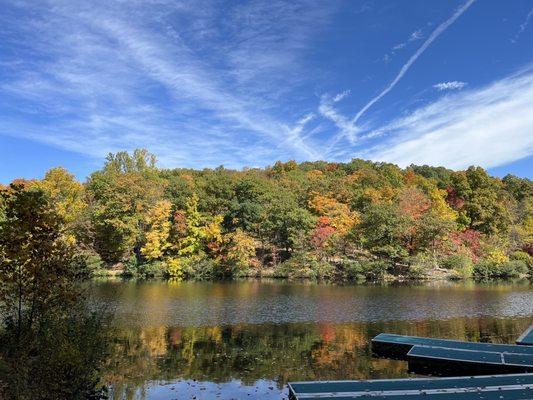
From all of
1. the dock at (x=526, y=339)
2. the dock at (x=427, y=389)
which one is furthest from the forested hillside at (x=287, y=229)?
the dock at (x=427, y=389)

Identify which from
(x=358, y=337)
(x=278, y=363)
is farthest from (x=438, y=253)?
(x=278, y=363)

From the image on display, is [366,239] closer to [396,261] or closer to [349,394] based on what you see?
[396,261]

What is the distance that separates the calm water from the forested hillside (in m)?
9.37

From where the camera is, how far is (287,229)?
1638 inches

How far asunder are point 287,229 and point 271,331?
24976 millimetres

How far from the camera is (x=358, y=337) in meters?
15.4

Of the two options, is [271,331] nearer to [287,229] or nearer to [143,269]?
[287,229]

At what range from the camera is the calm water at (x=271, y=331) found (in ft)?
35.1

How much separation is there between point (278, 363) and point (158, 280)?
29402 mm

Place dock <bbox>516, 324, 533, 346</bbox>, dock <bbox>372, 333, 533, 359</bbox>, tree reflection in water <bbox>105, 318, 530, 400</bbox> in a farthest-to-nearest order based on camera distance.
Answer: dock <bbox>516, 324, 533, 346</bbox>
dock <bbox>372, 333, 533, 359</bbox>
tree reflection in water <bbox>105, 318, 530, 400</bbox>

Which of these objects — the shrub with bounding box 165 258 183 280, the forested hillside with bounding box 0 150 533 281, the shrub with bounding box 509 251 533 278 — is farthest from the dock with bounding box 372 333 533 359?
the shrub with bounding box 509 251 533 278

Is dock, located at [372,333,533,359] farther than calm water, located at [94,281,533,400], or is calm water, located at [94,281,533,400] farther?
dock, located at [372,333,533,359]

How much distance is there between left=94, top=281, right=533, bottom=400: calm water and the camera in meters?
10.7

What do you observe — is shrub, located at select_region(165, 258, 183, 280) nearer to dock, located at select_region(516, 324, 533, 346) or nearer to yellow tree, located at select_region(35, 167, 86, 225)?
yellow tree, located at select_region(35, 167, 86, 225)
